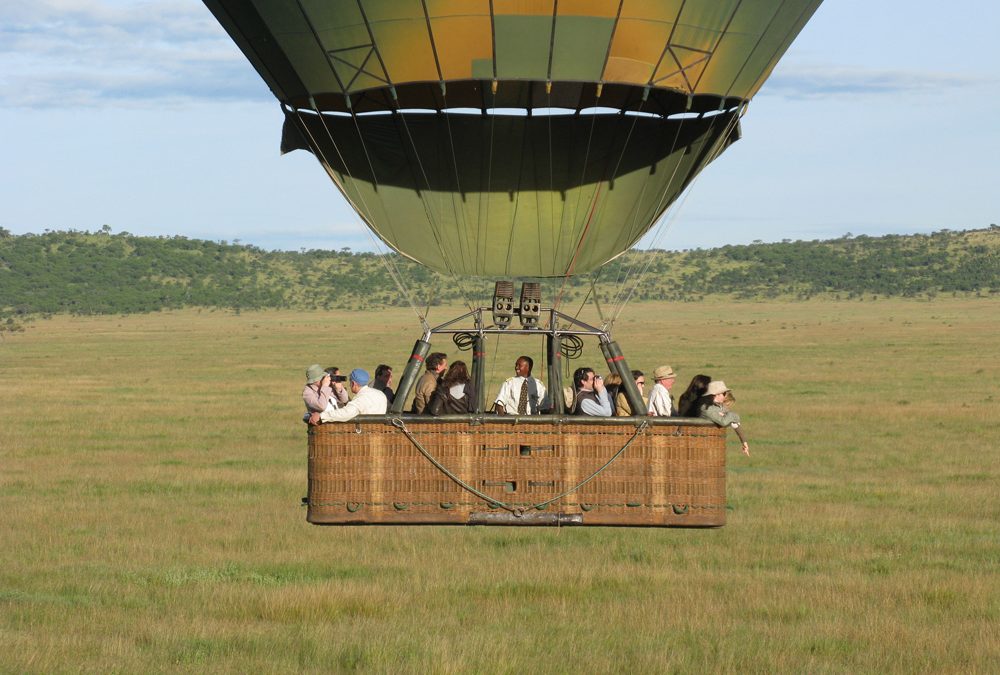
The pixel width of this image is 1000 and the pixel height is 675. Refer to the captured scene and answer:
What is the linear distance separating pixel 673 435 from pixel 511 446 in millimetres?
1157

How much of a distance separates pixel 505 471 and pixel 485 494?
22cm

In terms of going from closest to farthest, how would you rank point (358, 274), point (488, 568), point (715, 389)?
point (715, 389)
point (488, 568)
point (358, 274)

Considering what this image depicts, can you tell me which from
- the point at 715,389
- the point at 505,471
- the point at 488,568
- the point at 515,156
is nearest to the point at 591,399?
the point at 715,389

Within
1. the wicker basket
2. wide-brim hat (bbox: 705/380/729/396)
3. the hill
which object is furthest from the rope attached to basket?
the hill

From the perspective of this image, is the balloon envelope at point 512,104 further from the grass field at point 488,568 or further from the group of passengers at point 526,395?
the grass field at point 488,568

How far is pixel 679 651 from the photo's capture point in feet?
42.7

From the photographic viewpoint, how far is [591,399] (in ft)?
41.0

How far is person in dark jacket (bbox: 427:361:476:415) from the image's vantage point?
12172 mm

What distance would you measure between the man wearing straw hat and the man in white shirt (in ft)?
3.00

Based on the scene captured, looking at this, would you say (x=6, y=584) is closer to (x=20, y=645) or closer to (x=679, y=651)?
(x=20, y=645)

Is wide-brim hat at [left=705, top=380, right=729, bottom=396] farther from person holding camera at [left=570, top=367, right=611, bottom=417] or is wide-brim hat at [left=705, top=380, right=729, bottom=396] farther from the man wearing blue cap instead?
the man wearing blue cap

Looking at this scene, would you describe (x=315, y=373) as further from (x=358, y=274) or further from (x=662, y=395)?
(x=358, y=274)

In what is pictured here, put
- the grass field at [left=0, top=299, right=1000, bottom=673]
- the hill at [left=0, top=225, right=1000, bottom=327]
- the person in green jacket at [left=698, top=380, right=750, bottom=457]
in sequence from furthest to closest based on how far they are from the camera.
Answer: the hill at [left=0, top=225, right=1000, bottom=327] → the grass field at [left=0, top=299, right=1000, bottom=673] → the person in green jacket at [left=698, top=380, right=750, bottom=457]

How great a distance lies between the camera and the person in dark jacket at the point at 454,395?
12.2 metres
